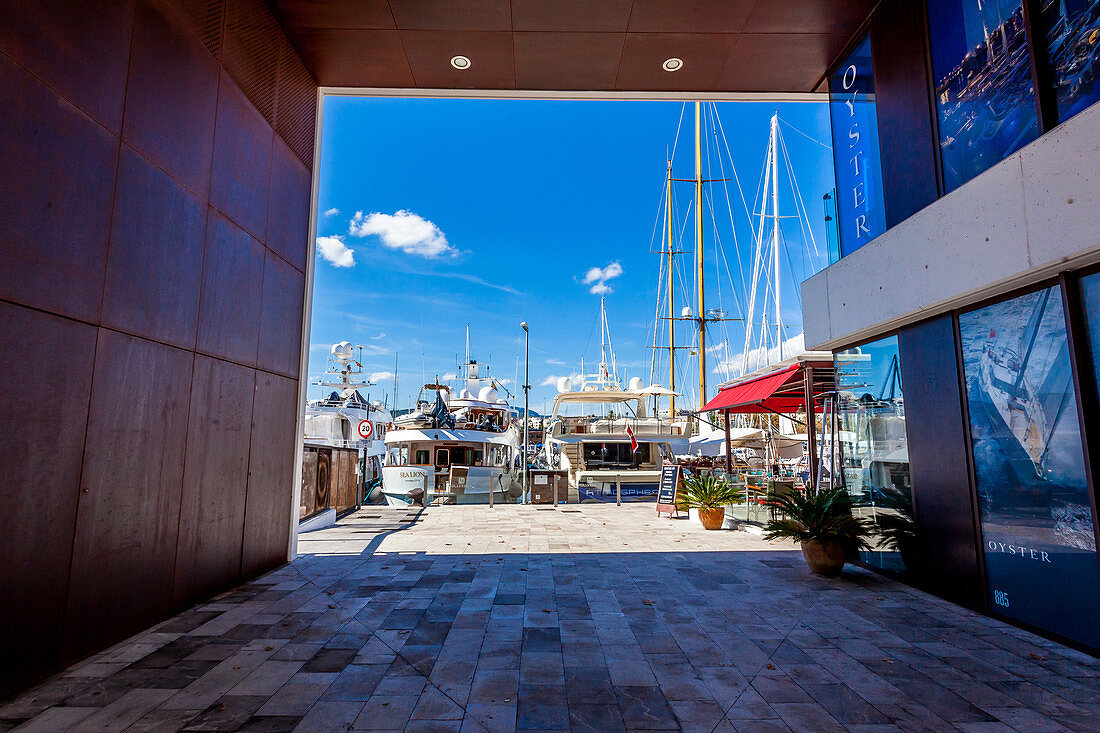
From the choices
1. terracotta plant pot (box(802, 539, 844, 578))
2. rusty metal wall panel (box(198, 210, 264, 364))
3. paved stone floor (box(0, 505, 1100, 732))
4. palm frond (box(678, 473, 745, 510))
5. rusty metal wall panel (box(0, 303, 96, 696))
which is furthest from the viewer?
palm frond (box(678, 473, 745, 510))

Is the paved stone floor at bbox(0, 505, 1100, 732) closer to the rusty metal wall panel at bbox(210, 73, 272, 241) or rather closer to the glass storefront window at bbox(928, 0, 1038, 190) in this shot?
the rusty metal wall panel at bbox(210, 73, 272, 241)

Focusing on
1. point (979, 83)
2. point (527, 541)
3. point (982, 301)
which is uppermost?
point (979, 83)

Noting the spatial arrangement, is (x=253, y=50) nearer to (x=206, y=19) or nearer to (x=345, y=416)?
(x=206, y=19)

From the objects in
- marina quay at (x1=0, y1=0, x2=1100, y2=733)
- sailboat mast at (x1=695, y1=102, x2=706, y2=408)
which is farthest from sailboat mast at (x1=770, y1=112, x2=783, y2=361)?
marina quay at (x1=0, y1=0, x2=1100, y2=733)

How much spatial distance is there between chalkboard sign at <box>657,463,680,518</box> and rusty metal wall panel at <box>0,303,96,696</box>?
1060 cm

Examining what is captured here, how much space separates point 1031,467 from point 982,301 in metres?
1.53

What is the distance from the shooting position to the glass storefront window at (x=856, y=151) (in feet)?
22.4

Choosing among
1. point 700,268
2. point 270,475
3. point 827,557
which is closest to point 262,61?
point 270,475

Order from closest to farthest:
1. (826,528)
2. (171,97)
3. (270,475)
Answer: (171,97)
(826,528)
(270,475)

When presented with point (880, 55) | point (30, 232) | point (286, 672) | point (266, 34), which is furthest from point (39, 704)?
point (880, 55)

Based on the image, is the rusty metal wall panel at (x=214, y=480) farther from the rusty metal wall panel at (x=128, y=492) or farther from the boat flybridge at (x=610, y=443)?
the boat flybridge at (x=610, y=443)

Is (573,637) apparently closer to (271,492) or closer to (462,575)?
(462,575)

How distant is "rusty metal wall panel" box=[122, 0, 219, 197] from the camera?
4.49 m

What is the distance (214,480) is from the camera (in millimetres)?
5574
